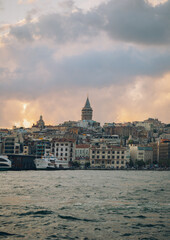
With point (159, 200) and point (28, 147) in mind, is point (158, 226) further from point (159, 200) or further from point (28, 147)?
point (28, 147)

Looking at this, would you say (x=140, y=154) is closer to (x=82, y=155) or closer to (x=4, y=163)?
(x=82, y=155)

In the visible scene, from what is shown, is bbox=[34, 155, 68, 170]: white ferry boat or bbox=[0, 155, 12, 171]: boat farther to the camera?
bbox=[34, 155, 68, 170]: white ferry boat

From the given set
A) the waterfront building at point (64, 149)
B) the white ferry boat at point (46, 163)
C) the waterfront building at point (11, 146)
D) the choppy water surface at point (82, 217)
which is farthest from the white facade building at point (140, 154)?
the choppy water surface at point (82, 217)

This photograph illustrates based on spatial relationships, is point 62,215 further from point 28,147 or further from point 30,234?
point 28,147

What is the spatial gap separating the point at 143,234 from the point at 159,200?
1414 centimetres

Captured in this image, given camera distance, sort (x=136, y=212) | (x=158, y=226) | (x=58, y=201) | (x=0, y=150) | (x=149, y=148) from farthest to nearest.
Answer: (x=149, y=148), (x=0, y=150), (x=58, y=201), (x=136, y=212), (x=158, y=226)

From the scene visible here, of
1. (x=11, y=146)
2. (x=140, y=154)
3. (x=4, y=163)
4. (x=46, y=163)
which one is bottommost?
(x=4, y=163)

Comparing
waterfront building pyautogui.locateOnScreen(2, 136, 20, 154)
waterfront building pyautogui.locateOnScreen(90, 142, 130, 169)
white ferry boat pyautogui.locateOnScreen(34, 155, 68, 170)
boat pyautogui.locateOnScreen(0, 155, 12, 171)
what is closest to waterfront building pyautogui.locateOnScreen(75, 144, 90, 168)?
waterfront building pyautogui.locateOnScreen(90, 142, 130, 169)

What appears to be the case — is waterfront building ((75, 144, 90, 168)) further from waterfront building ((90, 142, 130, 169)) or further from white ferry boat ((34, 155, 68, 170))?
white ferry boat ((34, 155, 68, 170))

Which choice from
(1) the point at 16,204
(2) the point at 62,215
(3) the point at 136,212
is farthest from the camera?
(1) the point at 16,204

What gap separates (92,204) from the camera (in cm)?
3203

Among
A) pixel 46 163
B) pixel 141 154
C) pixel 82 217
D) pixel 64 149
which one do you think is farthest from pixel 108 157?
pixel 82 217

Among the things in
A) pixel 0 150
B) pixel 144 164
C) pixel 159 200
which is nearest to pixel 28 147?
pixel 0 150

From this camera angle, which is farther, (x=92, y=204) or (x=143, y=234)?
(x=92, y=204)
